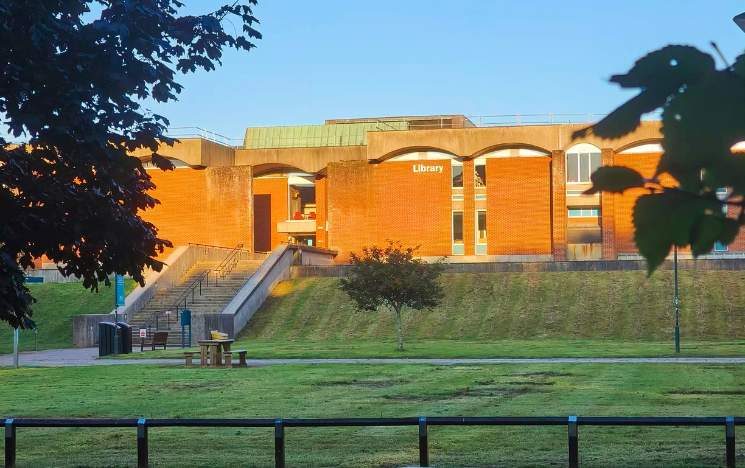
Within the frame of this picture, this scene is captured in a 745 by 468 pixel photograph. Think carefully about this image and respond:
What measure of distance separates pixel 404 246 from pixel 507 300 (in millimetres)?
18344

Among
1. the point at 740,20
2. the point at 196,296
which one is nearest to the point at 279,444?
the point at 740,20

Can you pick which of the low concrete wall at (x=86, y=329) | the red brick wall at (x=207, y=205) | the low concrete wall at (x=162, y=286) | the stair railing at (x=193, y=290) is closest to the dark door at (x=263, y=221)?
the red brick wall at (x=207, y=205)

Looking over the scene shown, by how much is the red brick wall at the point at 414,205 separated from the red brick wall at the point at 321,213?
492cm

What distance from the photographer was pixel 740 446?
46.0 ft

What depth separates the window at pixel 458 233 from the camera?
6731 cm

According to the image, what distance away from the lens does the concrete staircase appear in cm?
4794

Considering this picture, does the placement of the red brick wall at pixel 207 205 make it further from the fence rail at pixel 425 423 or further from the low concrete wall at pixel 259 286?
the fence rail at pixel 425 423

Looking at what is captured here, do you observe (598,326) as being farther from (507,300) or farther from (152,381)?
(152,381)

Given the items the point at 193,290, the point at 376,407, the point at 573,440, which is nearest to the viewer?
the point at 573,440

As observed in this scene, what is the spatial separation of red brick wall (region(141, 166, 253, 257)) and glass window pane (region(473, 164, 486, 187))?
49.4 feet

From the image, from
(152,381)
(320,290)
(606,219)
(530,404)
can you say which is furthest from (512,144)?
(530,404)

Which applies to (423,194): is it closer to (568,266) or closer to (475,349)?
(568,266)

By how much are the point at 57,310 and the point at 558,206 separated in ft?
99.8

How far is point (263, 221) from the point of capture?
76.4 metres
